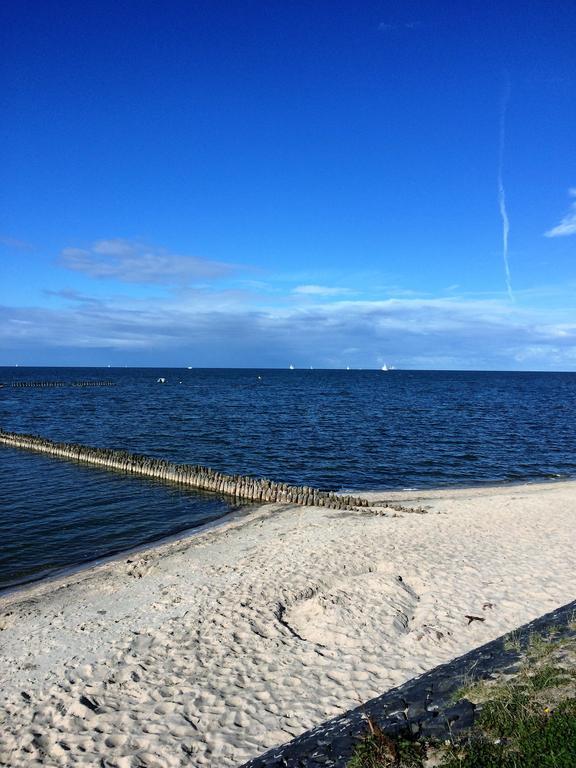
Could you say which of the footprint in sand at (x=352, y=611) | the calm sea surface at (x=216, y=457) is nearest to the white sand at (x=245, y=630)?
the footprint in sand at (x=352, y=611)

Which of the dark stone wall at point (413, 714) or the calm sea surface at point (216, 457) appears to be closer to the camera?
the dark stone wall at point (413, 714)

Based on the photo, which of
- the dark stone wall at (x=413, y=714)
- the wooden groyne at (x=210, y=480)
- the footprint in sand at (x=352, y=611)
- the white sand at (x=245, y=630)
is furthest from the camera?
the wooden groyne at (x=210, y=480)

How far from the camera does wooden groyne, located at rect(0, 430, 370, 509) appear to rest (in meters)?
25.1

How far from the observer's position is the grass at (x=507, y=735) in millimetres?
6137

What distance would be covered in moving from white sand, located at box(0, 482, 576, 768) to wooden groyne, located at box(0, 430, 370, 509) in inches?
186

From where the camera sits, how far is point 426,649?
1082 cm

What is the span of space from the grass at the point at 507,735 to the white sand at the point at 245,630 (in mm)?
2023

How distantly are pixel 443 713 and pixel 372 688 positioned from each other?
2178 millimetres

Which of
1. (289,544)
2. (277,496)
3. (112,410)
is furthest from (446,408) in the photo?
(289,544)

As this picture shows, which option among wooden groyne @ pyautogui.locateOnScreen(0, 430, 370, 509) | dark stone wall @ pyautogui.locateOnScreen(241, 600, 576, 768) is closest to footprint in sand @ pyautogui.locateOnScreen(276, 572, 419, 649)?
dark stone wall @ pyautogui.locateOnScreen(241, 600, 576, 768)

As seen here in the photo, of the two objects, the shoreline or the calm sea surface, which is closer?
the shoreline

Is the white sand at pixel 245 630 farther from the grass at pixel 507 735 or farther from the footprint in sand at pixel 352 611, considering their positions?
the grass at pixel 507 735

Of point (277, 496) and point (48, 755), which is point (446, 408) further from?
point (48, 755)

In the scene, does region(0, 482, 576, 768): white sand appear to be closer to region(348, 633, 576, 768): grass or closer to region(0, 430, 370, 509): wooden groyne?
region(348, 633, 576, 768): grass
